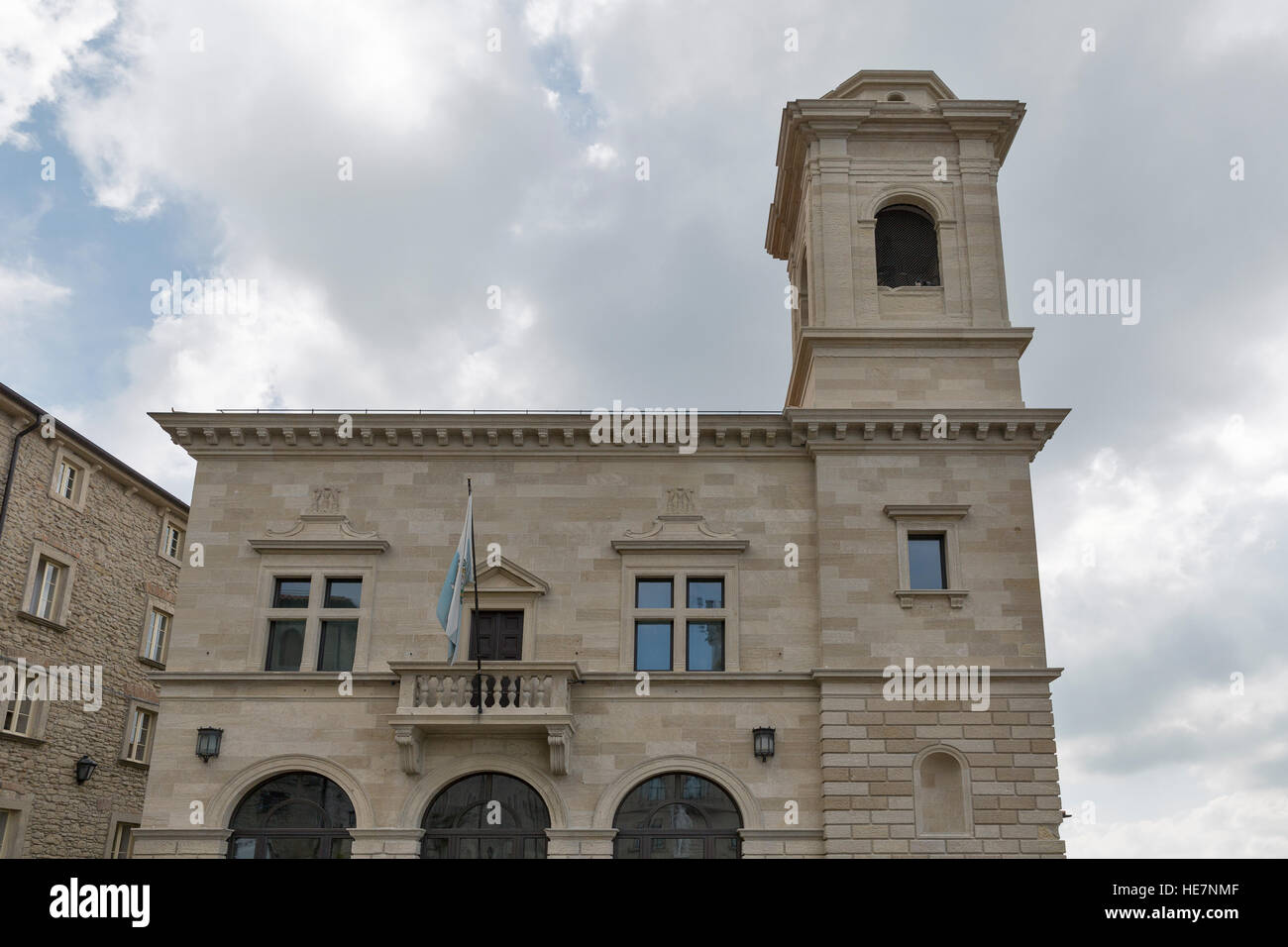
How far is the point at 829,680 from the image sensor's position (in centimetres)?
2277

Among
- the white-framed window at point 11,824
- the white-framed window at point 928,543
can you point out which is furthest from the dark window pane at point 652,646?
the white-framed window at point 11,824

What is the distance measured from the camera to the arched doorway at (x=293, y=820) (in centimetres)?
2227

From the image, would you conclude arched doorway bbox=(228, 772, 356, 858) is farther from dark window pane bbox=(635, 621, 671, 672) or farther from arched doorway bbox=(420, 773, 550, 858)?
dark window pane bbox=(635, 621, 671, 672)

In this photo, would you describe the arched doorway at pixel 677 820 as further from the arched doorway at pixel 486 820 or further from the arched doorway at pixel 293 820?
the arched doorway at pixel 293 820

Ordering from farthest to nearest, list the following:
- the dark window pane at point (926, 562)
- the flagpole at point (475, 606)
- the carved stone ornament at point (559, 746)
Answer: the dark window pane at point (926, 562) < the carved stone ornament at point (559, 746) < the flagpole at point (475, 606)

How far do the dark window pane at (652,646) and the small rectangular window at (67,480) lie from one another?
17.5 m

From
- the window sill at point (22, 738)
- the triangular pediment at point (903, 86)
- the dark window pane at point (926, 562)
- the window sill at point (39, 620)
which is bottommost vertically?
the window sill at point (22, 738)

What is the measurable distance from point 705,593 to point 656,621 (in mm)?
1156

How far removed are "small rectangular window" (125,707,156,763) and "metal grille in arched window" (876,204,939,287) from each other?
2474 centimetres

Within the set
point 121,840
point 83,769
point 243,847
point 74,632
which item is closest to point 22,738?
point 83,769
